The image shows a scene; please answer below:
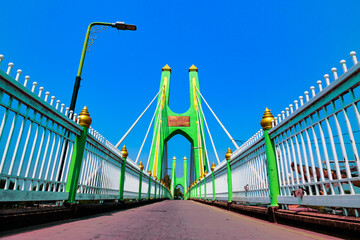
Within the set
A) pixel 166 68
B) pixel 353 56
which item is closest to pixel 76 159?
pixel 353 56

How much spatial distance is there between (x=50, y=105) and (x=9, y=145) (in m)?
0.85

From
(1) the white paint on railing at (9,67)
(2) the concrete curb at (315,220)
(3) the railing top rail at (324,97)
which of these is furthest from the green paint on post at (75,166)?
(3) the railing top rail at (324,97)

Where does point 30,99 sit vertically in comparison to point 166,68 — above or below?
below

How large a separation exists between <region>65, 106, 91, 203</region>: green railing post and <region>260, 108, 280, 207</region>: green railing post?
3450mm

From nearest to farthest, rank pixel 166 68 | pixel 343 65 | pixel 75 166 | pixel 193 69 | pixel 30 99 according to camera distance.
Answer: pixel 343 65 → pixel 30 99 → pixel 75 166 → pixel 193 69 → pixel 166 68

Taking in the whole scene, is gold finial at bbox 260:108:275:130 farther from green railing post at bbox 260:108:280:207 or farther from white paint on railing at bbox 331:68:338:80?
white paint on railing at bbox 331:68:338:80

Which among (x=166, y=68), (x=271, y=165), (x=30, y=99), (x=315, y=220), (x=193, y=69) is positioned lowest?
(x=315, y=220)

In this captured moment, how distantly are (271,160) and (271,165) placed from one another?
90 millimetres

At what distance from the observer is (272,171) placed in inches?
151

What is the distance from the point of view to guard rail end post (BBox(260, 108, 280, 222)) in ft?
12.0

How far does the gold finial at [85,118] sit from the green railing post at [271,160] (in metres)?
3.46

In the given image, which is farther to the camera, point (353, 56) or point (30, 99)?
point (30, 99)

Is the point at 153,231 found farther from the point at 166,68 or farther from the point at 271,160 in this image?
the point at 166,68

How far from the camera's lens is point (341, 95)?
2.29m
